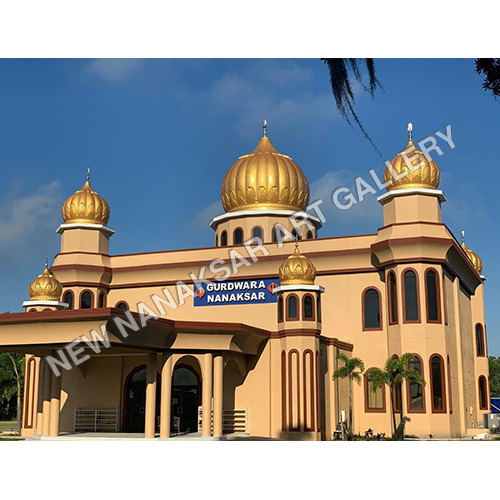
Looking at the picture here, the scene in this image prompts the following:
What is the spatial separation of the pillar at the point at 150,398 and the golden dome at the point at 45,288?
8.93 metres

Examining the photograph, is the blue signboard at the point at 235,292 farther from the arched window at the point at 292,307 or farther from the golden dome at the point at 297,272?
the arched window at the point at 292,307

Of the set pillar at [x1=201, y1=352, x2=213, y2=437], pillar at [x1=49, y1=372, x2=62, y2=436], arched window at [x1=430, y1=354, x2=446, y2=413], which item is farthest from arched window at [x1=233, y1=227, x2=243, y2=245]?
pillar at [x1=49, y1=372, x2=62, y2=436]

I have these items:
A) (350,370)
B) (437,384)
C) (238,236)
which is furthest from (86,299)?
(437,384)

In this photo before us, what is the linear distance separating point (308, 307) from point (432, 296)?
17.9 ft

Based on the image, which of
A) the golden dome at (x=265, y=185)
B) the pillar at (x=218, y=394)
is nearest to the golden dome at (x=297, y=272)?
the pillar at (x=218, y=394)

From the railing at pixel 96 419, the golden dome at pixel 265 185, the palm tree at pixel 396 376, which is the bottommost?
the railing at pixel 96 419

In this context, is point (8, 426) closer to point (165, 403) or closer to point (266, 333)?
point (266, 333)

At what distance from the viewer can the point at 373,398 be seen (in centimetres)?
3212

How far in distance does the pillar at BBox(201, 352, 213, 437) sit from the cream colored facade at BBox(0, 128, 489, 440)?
0.07 m

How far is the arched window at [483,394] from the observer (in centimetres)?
3922

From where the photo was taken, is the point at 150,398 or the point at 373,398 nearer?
the point at 150,398
